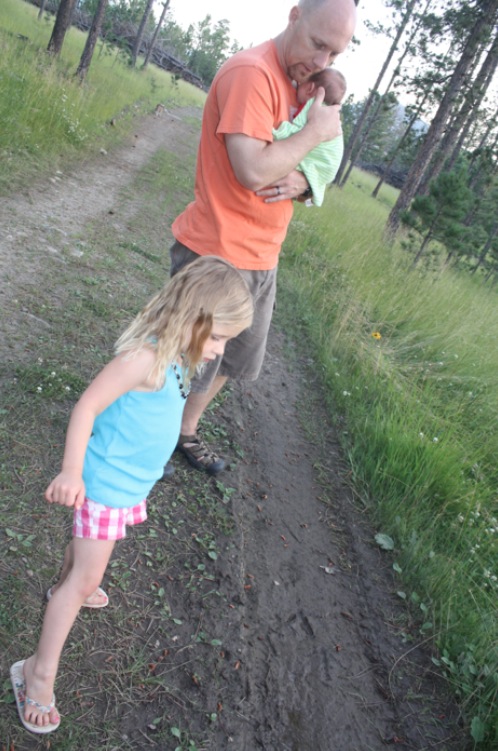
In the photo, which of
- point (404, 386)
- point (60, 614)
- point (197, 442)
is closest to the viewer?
point (60, 614)

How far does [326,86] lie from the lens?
2393 millimetres

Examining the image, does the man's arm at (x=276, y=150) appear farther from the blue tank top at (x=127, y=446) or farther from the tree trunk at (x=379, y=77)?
the tree trunk at (x=379, y=77)

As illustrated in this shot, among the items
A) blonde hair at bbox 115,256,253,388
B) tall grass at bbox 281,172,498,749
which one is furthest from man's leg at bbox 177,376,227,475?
blonde hair at bbox 115,256,253,388

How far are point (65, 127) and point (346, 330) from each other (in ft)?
17.7

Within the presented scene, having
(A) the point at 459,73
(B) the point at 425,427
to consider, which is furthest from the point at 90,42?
(B) the point at 425,427

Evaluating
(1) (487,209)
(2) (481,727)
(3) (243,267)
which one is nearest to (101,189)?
(3) (243,267)

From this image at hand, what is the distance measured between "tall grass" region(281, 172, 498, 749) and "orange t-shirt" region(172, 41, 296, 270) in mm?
1727

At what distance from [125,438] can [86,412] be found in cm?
19

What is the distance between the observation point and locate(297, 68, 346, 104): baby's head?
2.34 m

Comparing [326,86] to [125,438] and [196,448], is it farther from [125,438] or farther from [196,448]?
[196,448]

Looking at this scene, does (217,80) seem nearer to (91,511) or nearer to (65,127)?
(91,511)

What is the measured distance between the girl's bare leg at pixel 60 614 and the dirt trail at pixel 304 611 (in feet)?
1.20

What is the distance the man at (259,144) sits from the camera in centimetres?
212

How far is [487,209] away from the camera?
2322 cm
